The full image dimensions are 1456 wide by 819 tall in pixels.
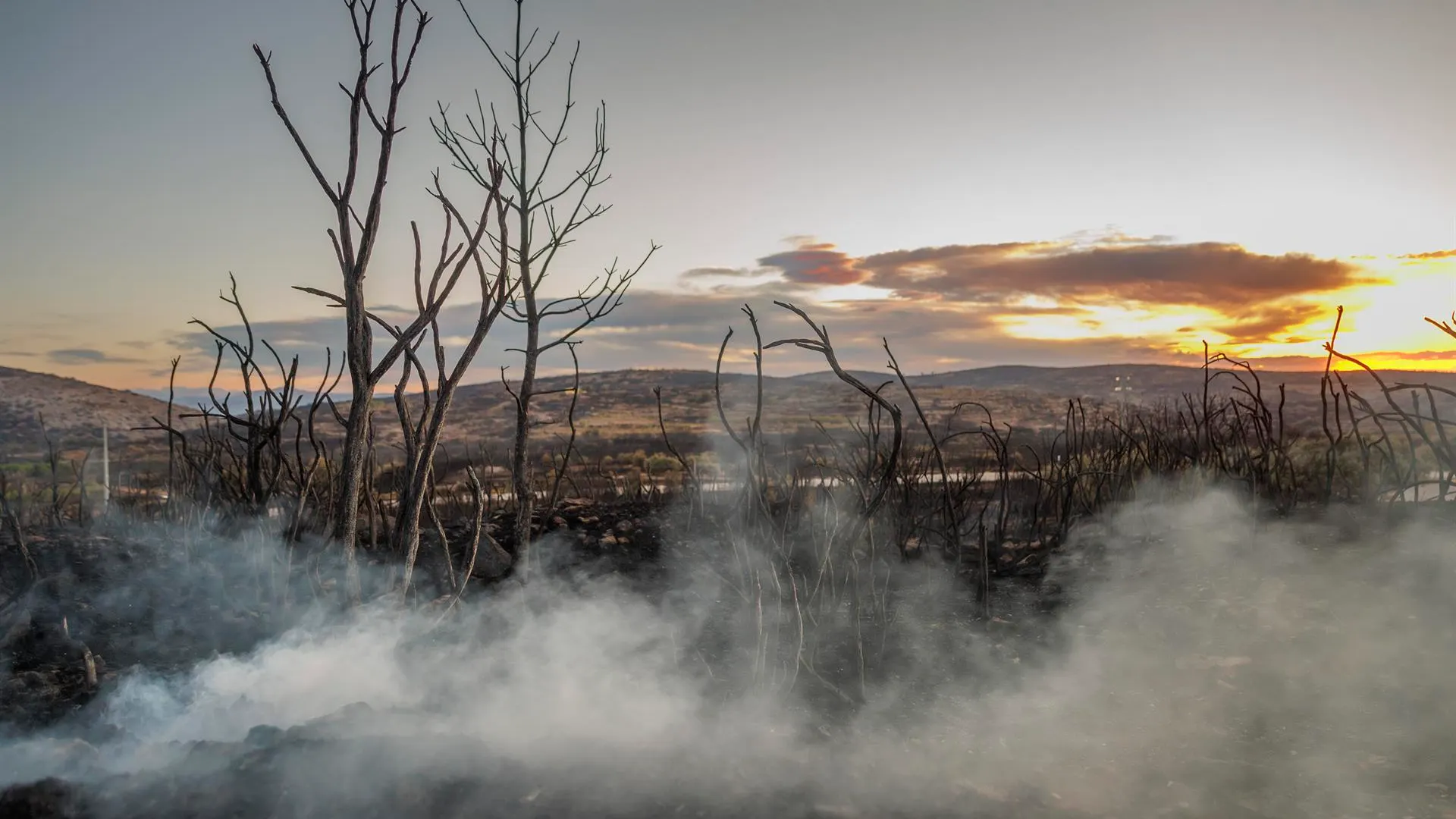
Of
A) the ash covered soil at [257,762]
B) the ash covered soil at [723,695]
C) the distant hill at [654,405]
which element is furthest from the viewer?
the distant hill at [654,405]

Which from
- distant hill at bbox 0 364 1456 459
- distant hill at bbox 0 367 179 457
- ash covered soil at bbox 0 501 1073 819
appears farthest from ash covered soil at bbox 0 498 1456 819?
distant hill at bbox 0 367 179 457

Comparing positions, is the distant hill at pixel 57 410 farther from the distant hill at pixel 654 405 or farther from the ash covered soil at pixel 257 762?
the ash covered soil at pixel 257 762

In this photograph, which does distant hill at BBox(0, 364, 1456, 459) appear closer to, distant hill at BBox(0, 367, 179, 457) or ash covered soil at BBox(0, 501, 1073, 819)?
distant hill at BBox(0, 367, 179, 457)

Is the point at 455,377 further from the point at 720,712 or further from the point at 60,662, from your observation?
the point at 60,662

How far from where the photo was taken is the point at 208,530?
6453 millimetres

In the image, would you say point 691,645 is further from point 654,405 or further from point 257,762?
point 654,405

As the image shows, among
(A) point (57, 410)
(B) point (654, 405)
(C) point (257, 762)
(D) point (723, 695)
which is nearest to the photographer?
(C) point (257, 762)

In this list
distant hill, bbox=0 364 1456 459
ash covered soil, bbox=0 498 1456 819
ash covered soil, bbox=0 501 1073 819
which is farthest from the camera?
distant hill, bbox=0 364 1456 459

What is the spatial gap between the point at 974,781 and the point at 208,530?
540cm

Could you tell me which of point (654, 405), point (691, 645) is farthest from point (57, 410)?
point (691, 645)

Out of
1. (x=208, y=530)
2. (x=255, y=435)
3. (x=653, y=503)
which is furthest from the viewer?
(x=653, y=503)

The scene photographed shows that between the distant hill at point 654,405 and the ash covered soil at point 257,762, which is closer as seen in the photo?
the ash covered soil at point 257,762

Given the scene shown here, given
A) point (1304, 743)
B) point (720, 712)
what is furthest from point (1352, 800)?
point (720, 712)

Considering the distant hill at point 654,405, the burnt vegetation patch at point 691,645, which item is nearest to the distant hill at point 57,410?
the distant hill at point 654,405
